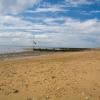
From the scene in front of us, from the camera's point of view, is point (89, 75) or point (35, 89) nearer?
point (35, 89)

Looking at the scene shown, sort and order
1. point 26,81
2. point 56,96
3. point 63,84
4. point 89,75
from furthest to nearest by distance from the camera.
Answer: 1. point 89,75
2. point 26,81
3. point 63,84
4. point 56,96

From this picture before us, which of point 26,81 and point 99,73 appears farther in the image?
point 99,73

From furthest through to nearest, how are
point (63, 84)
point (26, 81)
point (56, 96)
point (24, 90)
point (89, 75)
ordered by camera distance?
point (89, 75), point (26, 81), point (63, 84), point (24, 90), point (56, 96)

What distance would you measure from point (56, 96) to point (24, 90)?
1.54 meters

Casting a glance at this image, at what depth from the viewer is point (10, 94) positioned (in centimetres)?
923

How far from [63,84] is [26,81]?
1.82 m

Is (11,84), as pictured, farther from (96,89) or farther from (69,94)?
(96,89)

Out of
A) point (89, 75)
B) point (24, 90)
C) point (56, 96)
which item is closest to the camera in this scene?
point (56, 96)

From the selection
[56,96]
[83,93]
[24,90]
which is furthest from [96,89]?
[24,90]

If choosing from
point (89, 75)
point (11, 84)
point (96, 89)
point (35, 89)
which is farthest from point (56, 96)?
point (89, 75)

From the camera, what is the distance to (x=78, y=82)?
36.3ft

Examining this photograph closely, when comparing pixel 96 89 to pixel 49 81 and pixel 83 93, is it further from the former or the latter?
pixel 49 81

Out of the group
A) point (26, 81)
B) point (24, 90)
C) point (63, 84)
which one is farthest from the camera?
point (26, 81)

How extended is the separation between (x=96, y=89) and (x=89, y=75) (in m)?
2.97
